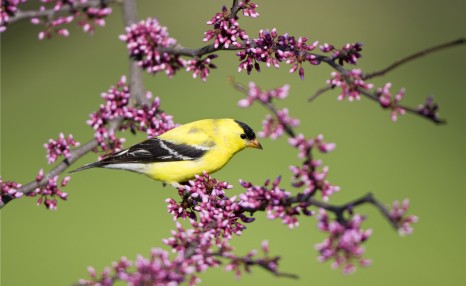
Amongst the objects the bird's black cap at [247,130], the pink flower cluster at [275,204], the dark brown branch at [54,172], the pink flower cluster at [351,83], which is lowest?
the pink flower cluster at [275,204]

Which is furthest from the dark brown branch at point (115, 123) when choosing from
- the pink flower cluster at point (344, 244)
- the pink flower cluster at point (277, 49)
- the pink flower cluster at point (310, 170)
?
the pink flower cluster at point (344, 244)

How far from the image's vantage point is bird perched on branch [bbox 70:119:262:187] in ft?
10.9

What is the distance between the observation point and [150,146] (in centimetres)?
328

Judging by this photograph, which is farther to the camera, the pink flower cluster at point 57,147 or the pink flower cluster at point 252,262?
the pink flower cluster at point 57,147

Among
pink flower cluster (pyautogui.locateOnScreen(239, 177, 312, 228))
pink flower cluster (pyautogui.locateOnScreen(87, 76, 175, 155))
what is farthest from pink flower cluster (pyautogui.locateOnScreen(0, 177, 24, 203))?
pink flower cluster (pyautogui.locateOnScreen(239, 177, 312, 228))

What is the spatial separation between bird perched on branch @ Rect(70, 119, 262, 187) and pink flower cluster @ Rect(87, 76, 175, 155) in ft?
1.88

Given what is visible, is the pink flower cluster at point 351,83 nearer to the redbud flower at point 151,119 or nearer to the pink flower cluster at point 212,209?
the pink flower cluster at point 212,209

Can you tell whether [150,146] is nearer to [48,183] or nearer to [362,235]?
[48,183]

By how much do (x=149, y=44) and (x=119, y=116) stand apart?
1.22 ft

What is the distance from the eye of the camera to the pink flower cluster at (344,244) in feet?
5.77

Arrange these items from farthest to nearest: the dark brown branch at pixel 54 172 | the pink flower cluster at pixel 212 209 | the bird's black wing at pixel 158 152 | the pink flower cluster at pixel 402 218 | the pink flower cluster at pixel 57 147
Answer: the bird's black wing at pixel 158 152
the pink flower cluster at pixel 57 147
the dark brown branch at pixel 54 172
the pink flower cluster at pixel 212 209
the pink flower cluster at pixel 402 218

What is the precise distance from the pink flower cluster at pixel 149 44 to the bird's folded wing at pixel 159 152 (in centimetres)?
79

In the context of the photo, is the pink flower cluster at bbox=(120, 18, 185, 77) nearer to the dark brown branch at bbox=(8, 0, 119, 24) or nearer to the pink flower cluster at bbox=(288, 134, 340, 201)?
the dark brown branch at bbox=(8, 0, 119, 24)

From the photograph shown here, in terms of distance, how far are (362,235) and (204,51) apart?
3.63 ft
